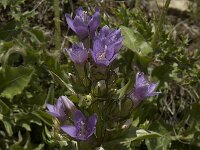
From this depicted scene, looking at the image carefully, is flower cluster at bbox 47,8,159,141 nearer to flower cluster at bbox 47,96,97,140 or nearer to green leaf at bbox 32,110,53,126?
flower cluster at bbox 47,96,97,140

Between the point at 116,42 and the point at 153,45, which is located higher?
the point at 116,42

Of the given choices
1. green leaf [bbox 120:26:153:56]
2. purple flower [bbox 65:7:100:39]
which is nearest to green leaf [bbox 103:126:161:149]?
purple flower [bbox 65:7:100:39]

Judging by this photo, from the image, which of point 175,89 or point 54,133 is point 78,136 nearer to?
point 54,133

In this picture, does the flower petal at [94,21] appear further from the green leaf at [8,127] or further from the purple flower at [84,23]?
the green leaf at [8,127]

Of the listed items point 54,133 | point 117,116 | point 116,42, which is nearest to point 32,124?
point 54,133

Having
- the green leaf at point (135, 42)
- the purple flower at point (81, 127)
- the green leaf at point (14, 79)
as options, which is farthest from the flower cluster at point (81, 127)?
the green leaf at point (135, 42)

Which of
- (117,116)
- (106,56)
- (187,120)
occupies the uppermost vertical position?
(106,56)
